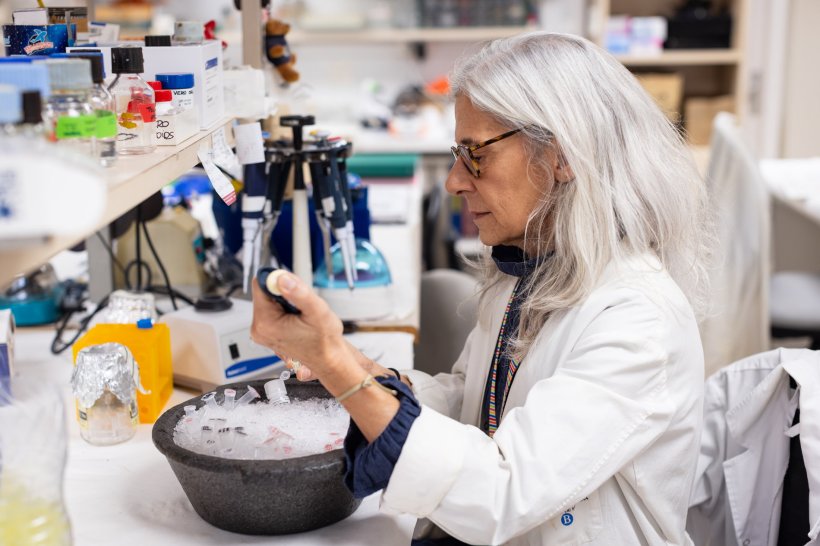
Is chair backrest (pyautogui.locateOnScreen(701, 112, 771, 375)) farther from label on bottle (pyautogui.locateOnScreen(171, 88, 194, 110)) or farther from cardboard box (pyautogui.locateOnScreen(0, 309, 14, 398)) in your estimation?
cardboard box (pyautogui.locateOnScreen(0, 309, 14, 398))

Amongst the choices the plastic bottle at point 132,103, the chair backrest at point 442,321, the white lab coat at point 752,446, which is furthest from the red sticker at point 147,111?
the chair backrest at point 442,321

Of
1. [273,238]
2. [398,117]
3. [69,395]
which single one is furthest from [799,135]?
[69,395]

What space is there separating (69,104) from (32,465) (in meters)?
0.39

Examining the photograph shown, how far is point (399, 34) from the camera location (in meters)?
4.78

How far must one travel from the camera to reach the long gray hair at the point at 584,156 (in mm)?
1332

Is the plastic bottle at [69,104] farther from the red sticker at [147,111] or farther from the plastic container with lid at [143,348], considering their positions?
the plastic container with lid at [143,348]

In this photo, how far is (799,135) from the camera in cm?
477

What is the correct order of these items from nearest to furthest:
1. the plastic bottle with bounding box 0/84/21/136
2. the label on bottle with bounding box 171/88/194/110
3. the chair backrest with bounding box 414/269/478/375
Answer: the plastic bottle with bounding box 0/84/21/136 < the label on bottle with bounding box 171/88/194/110 < the chair backrest with bounding box 414/269/478/375

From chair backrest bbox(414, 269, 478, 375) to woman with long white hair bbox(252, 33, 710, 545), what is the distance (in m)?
0.85

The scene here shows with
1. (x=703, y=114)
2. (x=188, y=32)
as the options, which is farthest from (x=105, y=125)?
(x=703, y=114)

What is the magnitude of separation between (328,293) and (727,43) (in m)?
3.32

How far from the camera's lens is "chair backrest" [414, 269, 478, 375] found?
2416mm

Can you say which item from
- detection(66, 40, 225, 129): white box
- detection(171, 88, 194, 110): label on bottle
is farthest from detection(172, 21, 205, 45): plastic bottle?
detection(171, 88, 194, 110): label on bottle

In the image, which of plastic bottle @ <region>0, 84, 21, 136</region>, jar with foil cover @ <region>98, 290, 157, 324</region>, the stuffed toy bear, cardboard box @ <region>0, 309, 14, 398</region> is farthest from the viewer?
the stuffed toy bear
